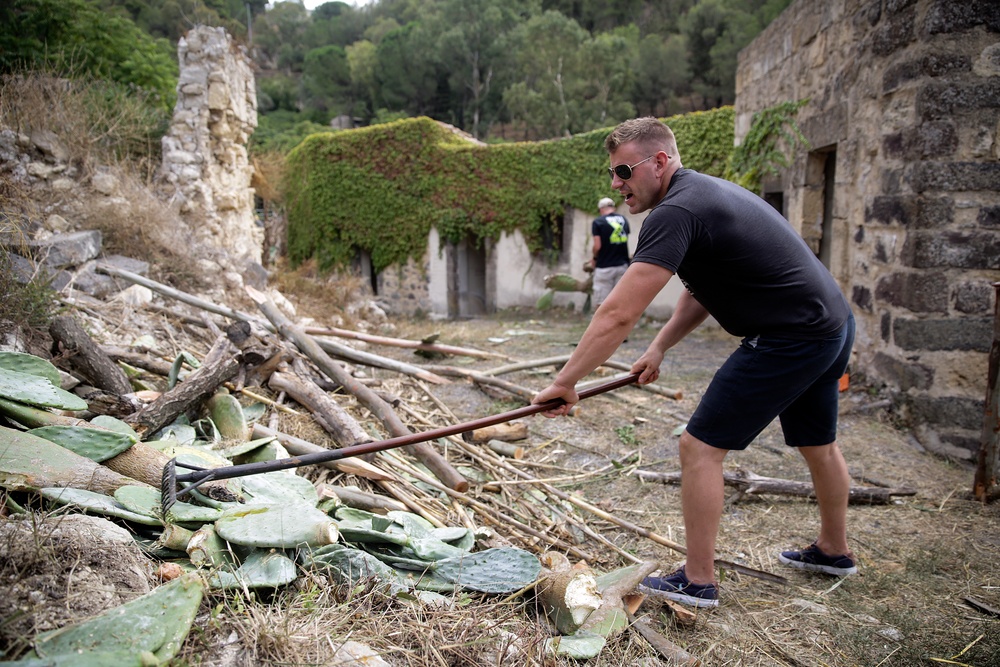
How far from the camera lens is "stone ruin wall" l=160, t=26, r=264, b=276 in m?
7.82

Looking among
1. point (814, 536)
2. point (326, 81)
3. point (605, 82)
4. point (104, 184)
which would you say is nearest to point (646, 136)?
point (814, 536)

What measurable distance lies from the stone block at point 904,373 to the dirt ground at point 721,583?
208 mm

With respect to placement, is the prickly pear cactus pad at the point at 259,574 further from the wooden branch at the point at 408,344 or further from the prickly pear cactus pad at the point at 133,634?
the wooden branch at the point at 408,344

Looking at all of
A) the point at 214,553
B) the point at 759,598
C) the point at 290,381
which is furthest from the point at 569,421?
the point at 214,553

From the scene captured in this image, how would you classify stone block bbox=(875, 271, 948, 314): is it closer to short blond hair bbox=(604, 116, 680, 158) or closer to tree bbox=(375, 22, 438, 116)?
short blond hair bbox=(604, 116, 680, 158)

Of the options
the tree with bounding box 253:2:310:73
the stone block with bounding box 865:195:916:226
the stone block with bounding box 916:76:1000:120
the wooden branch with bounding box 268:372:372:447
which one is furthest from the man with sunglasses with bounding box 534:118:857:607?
the tree with bounding box 253:2:310:73

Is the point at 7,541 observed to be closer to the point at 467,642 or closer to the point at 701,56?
the point at 467,642

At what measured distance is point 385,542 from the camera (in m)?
2.46

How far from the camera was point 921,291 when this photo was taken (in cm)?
434

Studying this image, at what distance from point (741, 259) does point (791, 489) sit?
5.72 feet

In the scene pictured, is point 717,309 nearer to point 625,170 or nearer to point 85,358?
point 625,170

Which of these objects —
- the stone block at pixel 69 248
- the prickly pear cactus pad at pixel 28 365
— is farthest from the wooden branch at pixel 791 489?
the stone block at pixel 69 248

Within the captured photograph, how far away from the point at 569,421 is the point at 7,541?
3615mm

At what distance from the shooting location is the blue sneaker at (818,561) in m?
2.79
